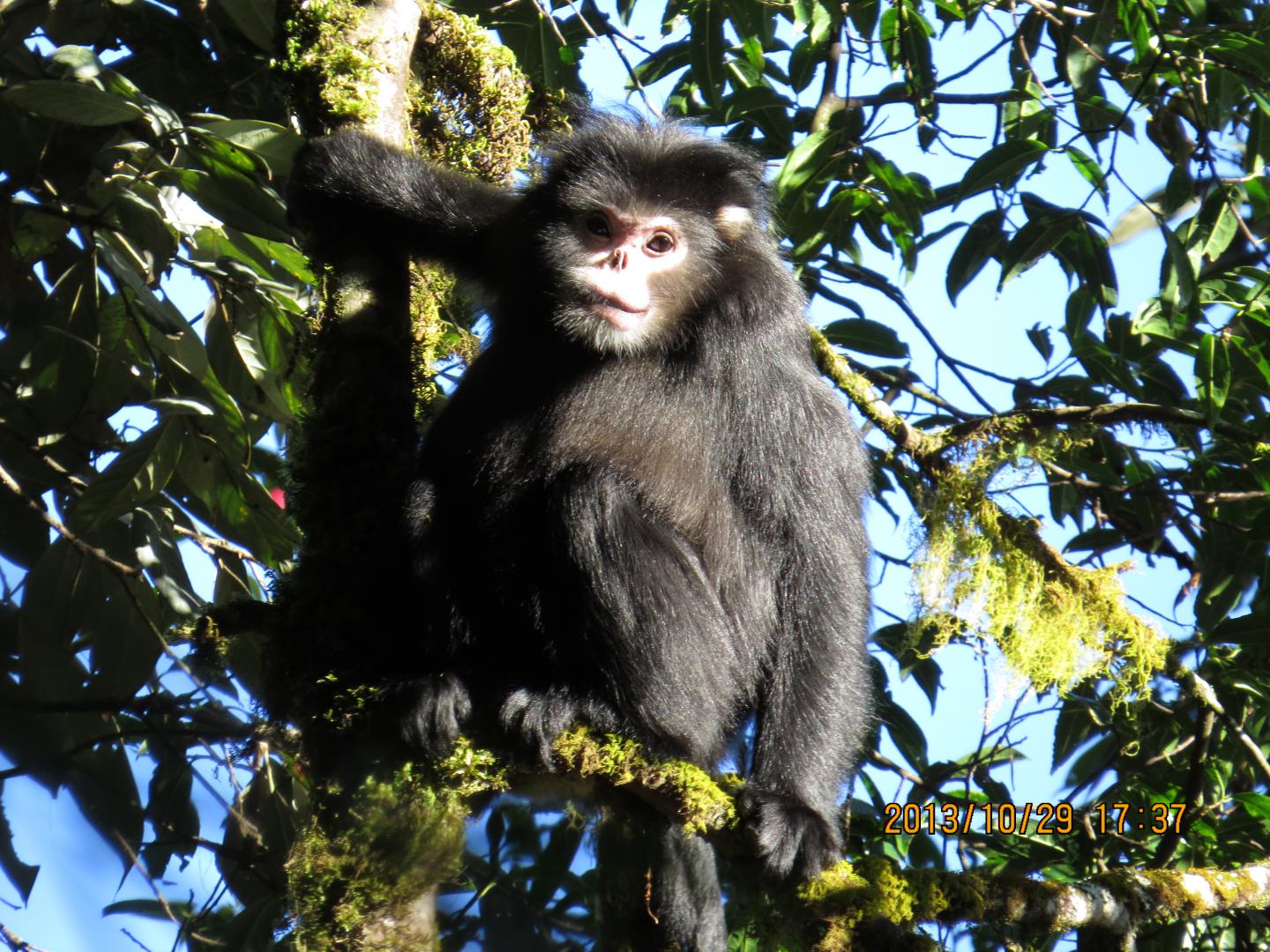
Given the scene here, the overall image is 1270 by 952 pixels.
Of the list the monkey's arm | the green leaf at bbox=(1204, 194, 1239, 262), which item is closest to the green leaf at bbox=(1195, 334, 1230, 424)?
the green leaf at bbox=(1204, 194, 1239, 262)

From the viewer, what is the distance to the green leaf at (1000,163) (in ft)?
13.4

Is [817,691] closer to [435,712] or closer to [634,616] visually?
[634,616]

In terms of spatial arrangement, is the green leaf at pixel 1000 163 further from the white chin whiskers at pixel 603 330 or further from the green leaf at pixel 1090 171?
the white chin whiskers at pixel 603 330

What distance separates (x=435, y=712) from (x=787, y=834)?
2.87 feet

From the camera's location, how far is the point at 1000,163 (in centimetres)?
411

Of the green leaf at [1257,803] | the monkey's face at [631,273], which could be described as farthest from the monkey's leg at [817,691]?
the green leaf at [1257,803]

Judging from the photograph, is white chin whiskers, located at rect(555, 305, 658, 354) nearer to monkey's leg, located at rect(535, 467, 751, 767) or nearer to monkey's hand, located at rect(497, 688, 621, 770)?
monkey's leg, located at rect(535, 467, 751, 767)

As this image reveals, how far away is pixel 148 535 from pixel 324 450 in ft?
3.65

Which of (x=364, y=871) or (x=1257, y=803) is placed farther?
(x=1257, y=803)

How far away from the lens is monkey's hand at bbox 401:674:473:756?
274 cm

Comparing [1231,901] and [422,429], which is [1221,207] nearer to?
[1231,901]

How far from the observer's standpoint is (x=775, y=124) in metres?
4.75

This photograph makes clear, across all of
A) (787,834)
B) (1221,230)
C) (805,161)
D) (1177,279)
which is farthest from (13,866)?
(1221,230)

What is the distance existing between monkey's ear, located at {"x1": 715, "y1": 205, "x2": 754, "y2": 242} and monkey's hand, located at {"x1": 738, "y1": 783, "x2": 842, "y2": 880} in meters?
1.78
